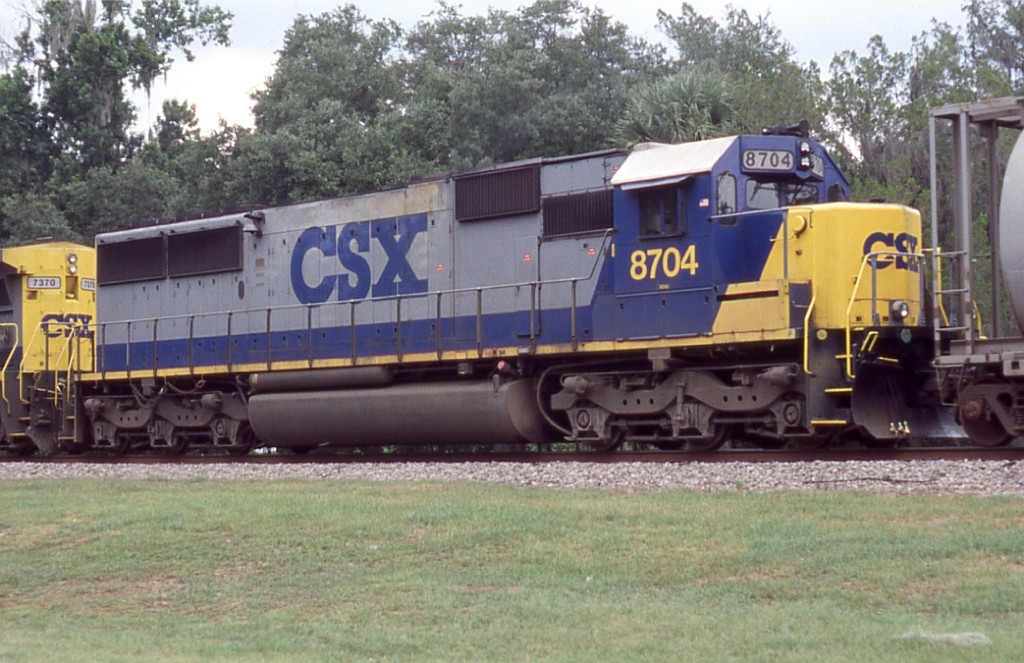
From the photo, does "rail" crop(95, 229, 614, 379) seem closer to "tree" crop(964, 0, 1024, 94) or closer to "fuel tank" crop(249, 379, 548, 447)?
"fuel tank" crop(249, 379, 548, 447)

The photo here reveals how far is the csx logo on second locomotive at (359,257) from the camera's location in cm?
1766

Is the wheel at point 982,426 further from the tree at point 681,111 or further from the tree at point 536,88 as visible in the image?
the tree at point 536,88

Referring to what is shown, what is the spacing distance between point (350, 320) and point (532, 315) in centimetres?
349

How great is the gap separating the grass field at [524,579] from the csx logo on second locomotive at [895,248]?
4524 millimetres

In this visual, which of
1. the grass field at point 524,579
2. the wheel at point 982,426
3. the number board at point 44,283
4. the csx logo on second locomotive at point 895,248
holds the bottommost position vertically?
the grass field at point 524,579

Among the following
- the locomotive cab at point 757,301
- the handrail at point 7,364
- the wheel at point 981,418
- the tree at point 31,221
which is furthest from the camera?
the tree at point 31,221

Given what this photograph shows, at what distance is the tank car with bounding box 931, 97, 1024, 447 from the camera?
12484 mm

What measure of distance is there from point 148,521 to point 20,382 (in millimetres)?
12925

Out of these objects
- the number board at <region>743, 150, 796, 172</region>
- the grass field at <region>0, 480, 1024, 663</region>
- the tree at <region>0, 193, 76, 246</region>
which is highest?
the tree at <region>0, 193, 76, 246</region>

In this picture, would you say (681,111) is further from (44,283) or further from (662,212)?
(44,283)

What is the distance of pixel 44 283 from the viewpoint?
23.1 m

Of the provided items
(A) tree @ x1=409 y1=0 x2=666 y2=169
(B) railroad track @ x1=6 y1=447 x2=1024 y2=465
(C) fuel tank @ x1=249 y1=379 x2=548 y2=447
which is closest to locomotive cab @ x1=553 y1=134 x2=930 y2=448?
(B) railroad track @ x1=6 y1=447 x2=1024 y2=465

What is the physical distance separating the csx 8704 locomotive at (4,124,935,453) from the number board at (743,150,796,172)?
0.08 ft

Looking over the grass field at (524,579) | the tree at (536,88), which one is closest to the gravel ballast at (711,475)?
the grass field at (524,579)
